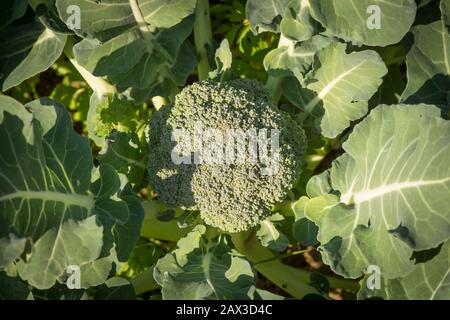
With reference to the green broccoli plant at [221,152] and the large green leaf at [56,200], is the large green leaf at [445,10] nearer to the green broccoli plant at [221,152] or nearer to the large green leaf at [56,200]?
the green broccoli plant at [221,152]

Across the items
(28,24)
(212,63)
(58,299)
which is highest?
(28,24)

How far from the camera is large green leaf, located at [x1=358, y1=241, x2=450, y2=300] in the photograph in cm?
175

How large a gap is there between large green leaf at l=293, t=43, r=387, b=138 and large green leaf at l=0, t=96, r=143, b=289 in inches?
29.2

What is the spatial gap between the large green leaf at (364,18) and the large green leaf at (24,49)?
0.97 m

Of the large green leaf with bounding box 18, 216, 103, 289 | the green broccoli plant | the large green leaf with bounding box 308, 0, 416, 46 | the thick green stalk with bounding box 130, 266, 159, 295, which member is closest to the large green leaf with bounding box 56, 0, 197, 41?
the green broccoli plant

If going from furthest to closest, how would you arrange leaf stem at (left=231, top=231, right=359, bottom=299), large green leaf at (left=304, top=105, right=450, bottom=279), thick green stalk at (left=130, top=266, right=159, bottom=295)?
leaf stem at (left=231, top=231, right=359, bottom=299) < thick green stalk at (left=130, top=266, right=159, bottom=295) < large green leaf at (left=304, top=105, right=450, bottom=279)

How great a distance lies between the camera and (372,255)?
1.72 meters

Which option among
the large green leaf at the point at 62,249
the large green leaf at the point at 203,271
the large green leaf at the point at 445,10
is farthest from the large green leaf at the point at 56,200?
the large green leaf at the point at 445,10

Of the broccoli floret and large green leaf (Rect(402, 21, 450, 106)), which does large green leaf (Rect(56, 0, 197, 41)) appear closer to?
the broccoli floret

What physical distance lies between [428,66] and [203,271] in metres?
1.07

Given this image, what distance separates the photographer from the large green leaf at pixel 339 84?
1882mm

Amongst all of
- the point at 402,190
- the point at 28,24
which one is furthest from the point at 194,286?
the point at 28,24

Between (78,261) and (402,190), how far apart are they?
39.1 inches
